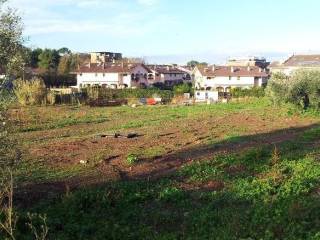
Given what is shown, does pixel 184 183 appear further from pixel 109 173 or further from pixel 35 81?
pixel 35 81

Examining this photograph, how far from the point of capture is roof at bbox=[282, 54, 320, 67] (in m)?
71.9

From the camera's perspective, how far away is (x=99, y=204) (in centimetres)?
1263

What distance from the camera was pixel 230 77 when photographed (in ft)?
284

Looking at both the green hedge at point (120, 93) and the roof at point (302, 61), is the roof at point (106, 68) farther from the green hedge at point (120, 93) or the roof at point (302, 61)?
the roof at point (302, 61)

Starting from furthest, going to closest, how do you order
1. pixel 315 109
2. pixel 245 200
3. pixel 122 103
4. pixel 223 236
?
1. pixel 122 103
2. pixel 315 109
3. pixel 245 200
4. pixel 223 236

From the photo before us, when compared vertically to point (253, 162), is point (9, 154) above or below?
above

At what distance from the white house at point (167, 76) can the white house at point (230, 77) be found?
8.65 metres

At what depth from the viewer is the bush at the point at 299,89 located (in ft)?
105

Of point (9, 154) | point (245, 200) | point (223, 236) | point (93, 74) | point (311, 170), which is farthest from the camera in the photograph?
point (93, 74)

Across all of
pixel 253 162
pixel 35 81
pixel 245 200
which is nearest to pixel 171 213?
pixel 245 200

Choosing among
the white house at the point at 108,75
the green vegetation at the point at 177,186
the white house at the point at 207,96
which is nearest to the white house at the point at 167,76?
the white house at the point at 108,75

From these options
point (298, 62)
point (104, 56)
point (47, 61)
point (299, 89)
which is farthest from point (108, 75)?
point (299, 89)

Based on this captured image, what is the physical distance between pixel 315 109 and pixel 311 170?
1909 cm

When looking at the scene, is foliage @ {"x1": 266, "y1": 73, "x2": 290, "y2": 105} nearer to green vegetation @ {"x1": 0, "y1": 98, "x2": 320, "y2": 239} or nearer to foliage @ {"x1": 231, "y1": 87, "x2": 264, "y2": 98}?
green vegetation @ {"x1": 0, "y1": 98, "x2": 320, "y2": 239}
